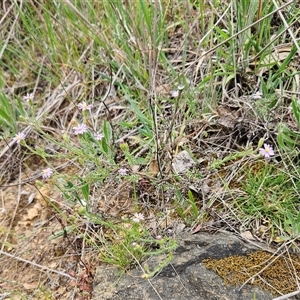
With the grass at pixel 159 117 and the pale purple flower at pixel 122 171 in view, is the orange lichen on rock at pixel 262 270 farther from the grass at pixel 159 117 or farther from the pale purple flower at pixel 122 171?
the pale purple flower at pixel 122 171

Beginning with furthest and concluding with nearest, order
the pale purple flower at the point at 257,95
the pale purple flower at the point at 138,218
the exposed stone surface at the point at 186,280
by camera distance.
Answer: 1. the pale purple flower at the point at 257,95
2. the pale purple flower at the point at 138,218
3. the exposed stone surface at the point at 186,280

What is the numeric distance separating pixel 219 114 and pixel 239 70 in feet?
0.63

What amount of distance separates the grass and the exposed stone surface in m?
0.05

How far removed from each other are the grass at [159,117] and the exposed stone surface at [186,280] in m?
0.05

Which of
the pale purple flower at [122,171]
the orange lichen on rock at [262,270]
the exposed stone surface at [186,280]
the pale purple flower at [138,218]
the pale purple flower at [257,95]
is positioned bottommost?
the orange lichen on rock at [262,270]

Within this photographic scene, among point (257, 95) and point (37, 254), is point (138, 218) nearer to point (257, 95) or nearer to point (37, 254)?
point (37, 254)

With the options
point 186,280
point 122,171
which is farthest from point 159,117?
point 186,280

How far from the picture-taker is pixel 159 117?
5.29 feet

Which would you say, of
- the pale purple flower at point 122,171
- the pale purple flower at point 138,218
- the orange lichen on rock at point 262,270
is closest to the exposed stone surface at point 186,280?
the orange lichen on rock at point 262,270

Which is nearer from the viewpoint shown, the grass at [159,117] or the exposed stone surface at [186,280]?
the exposed stone surface at [186,280]

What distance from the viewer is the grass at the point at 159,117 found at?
4.43 ft

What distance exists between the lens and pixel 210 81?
5.16ft

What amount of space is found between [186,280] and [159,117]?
62 cm

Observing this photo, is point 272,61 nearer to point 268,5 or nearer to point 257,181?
point 268,5
